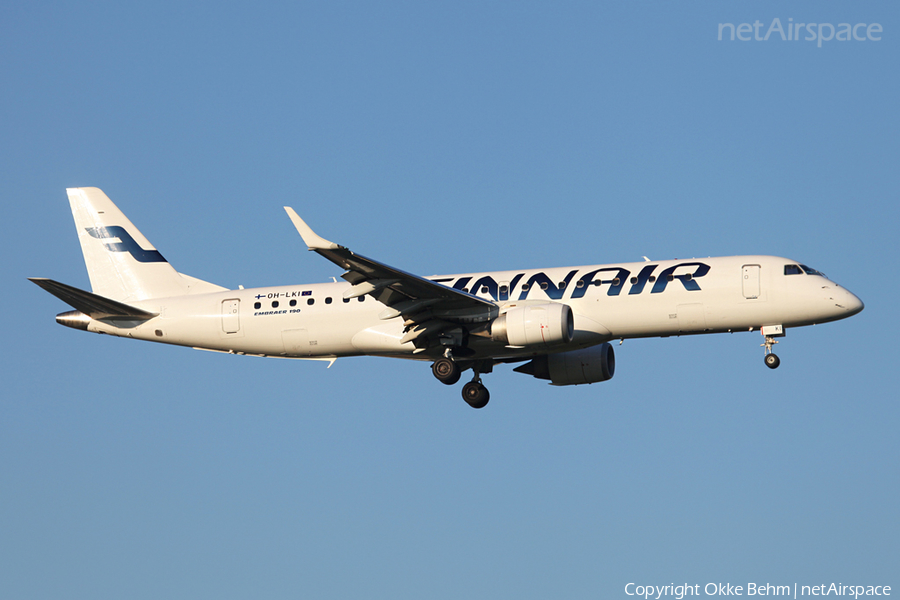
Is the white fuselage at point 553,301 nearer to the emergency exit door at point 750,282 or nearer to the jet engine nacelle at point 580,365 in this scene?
the emergency exit door at point 750,282

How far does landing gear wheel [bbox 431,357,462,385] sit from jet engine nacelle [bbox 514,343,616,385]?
4348 millimetres

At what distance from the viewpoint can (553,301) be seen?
35.0 metres

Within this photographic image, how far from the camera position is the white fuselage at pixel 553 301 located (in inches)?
1335

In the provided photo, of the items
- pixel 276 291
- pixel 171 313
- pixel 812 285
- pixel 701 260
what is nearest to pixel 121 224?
pixel 171 313

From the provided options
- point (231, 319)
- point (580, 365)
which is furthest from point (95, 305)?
point (580, 365)

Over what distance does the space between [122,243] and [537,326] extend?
17.9m

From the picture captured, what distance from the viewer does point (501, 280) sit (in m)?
36.1

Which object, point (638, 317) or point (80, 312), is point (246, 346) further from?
point (638, 317)

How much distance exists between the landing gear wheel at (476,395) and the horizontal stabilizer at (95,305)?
1200 centimetres

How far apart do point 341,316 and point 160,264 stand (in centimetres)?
886

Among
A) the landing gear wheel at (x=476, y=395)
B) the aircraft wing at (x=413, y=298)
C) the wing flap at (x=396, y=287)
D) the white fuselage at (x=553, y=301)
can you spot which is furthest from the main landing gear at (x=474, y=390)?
the wing flap at (x=396, y=287)

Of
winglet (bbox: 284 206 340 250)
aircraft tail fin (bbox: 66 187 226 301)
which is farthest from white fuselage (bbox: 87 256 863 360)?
winglet (bbox: 284 206 340 250)

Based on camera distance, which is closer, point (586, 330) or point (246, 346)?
point (586, 330)

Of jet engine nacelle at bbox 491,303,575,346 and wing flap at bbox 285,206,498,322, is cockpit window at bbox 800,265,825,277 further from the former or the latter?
wing flap at bbox 285,206,498,322
